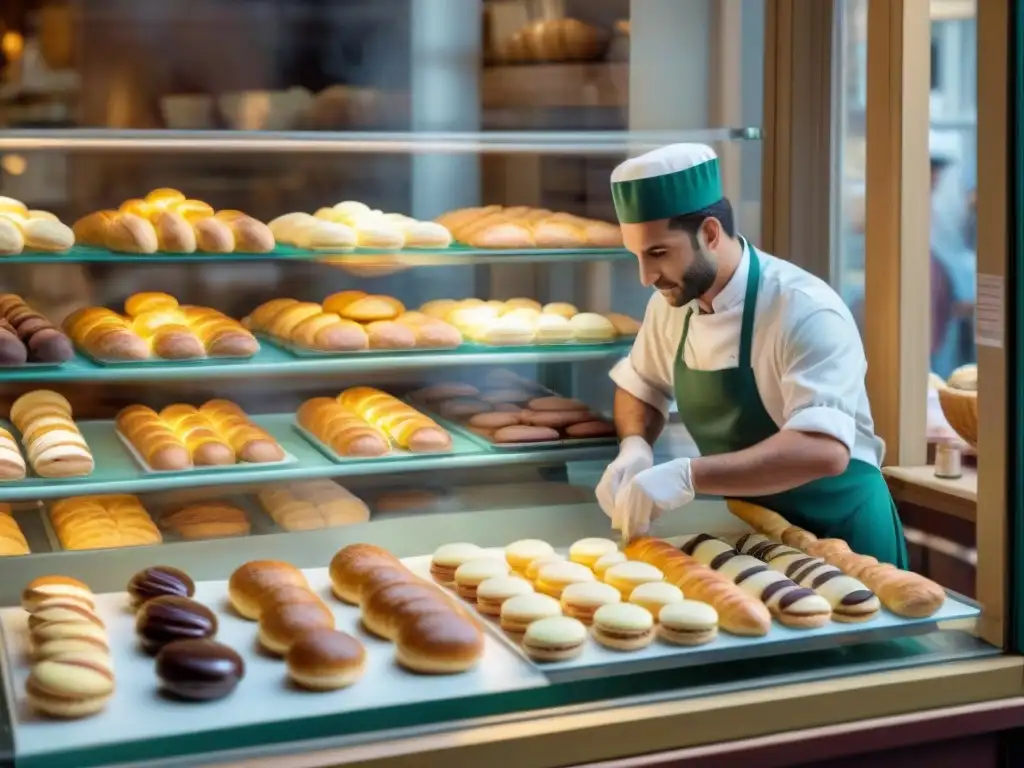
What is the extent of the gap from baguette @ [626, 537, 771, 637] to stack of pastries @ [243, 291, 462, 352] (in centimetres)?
56

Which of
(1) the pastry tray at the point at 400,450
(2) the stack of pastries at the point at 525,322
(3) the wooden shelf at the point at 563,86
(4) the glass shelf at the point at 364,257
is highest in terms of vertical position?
(3) the wooden shelf at the point at 563,86

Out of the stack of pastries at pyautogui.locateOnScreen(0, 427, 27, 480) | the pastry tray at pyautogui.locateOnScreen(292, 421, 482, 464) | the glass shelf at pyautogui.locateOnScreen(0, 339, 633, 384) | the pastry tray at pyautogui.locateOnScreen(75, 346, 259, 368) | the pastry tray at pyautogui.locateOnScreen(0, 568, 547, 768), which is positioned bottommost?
the pastry tray at pyautogui.locateOnScreen(0, 568, 547, 768)

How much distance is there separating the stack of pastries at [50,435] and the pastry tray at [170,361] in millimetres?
108

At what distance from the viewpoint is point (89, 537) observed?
7.36 ft

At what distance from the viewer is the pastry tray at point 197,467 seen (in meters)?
2.29

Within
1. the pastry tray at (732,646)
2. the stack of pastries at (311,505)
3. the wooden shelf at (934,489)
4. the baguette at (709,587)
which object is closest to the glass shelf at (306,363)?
the stack of pastries at (311,505)

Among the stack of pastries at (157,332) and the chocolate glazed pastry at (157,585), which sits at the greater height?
the stack of pastries at (157,332)

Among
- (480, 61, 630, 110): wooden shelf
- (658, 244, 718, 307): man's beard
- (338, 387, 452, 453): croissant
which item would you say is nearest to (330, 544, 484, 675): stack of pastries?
(338, 387, 452, 453): croissant

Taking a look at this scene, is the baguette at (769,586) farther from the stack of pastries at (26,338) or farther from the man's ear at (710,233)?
the stack of pastries at (26,338)

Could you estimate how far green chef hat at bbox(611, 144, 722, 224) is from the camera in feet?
7.62

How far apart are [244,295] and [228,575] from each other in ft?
1.76

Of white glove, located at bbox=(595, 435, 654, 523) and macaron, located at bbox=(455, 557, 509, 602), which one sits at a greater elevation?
white glove, located at bbox=(595, 435, 654, 523)

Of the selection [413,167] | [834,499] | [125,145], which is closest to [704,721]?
[834,499]

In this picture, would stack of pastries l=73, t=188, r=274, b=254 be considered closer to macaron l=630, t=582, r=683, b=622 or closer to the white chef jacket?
the white chef jacket
